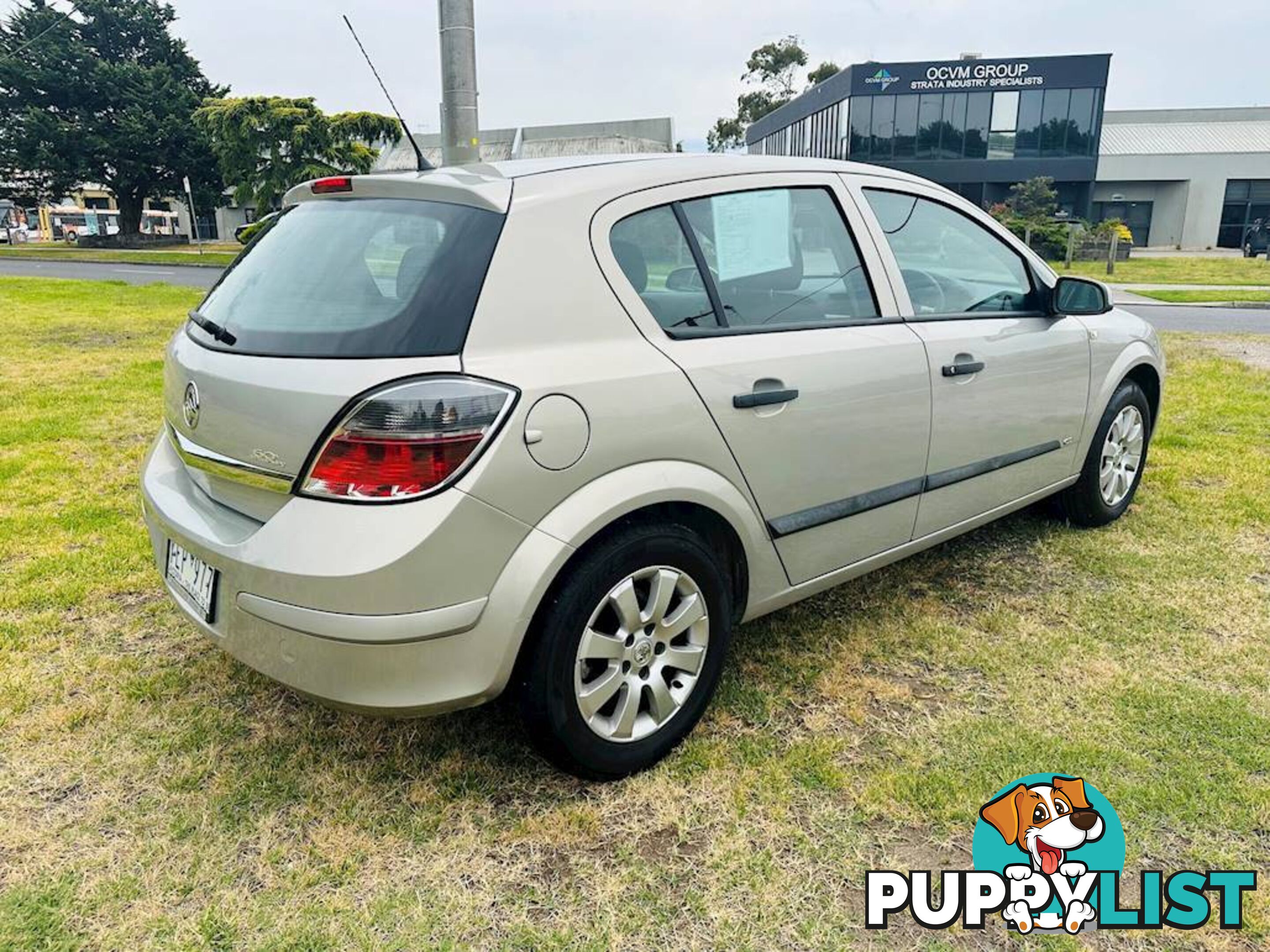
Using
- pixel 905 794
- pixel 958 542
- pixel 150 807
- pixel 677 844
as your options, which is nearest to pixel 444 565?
pixel 677 844

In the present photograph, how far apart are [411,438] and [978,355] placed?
2.17 m

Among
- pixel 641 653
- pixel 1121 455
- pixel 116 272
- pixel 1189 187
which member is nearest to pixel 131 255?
pixel 116 272

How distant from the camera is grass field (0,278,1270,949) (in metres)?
2.04

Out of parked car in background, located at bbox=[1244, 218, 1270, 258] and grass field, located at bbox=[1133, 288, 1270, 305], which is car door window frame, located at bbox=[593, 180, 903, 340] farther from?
parked car in background, located at bbox=[1244, 218, 1270, 258]

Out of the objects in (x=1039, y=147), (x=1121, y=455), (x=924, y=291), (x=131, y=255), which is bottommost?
(x=1121, y=455)

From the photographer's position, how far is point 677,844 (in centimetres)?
226

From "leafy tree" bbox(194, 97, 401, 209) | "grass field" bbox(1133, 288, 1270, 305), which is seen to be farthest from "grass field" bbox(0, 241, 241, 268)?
"grass field" bbox(1133, 288, 1270, 305)

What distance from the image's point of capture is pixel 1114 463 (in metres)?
4.33

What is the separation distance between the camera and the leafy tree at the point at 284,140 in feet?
77.0

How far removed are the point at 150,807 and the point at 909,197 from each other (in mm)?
3080

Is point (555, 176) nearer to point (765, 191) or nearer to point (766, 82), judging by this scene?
point (765, 191)

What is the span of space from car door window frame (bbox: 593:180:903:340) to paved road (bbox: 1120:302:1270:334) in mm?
11071

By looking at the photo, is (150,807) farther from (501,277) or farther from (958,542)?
(958,542)

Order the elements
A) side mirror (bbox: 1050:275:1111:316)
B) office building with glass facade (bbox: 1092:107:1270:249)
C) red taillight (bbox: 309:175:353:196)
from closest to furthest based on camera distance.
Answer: red taillight (bbox: 309:175:353:196)
side mirror (bbox: 1050:275:1111:316)
office building with glass facade (bbox: 1092:107:1270:249)
